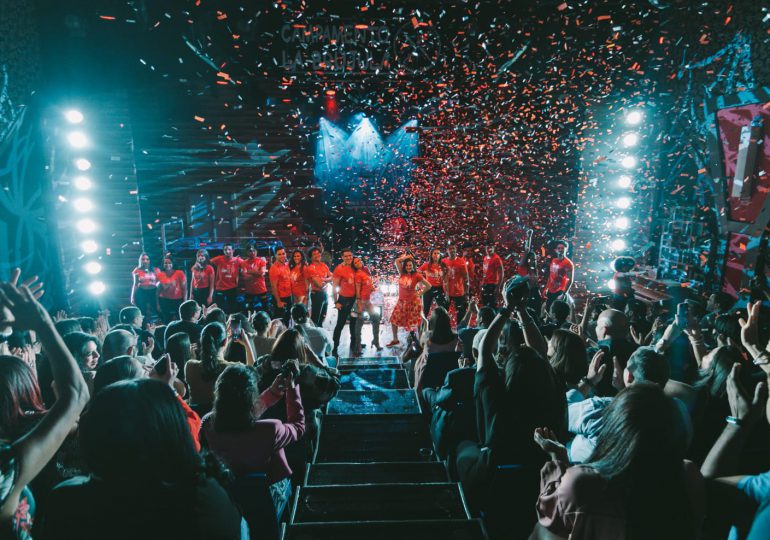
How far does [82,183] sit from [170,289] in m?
2.92

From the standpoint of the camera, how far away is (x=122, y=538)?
3.32ft

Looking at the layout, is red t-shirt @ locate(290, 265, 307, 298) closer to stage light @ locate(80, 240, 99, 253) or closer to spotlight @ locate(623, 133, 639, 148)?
stage light @ locate(80, 240, 99, 253)

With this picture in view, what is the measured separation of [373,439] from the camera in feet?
9.79

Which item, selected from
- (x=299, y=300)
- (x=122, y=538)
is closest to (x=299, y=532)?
(x=122, y=538)

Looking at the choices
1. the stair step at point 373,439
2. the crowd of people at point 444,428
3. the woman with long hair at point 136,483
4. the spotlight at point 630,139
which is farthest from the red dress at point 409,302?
the spotlight at point 630,139

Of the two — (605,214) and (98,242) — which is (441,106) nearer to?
(605,214)

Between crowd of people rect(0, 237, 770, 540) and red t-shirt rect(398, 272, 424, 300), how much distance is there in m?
2.18

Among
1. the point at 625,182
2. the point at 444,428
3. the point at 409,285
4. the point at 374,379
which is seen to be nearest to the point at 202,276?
the point at 409,285

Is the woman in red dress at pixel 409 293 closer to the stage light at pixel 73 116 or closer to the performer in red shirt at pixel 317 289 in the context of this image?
the performer in red shirt at pixel 317 289

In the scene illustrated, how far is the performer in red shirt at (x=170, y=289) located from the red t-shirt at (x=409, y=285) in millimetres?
3239

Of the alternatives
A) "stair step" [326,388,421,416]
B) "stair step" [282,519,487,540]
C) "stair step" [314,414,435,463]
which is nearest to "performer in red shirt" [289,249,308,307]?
"stair step" [326,388,421,416]

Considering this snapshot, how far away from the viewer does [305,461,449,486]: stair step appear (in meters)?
2.48

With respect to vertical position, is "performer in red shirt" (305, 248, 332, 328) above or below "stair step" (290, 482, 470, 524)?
above

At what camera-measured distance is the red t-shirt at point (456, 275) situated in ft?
20.7
